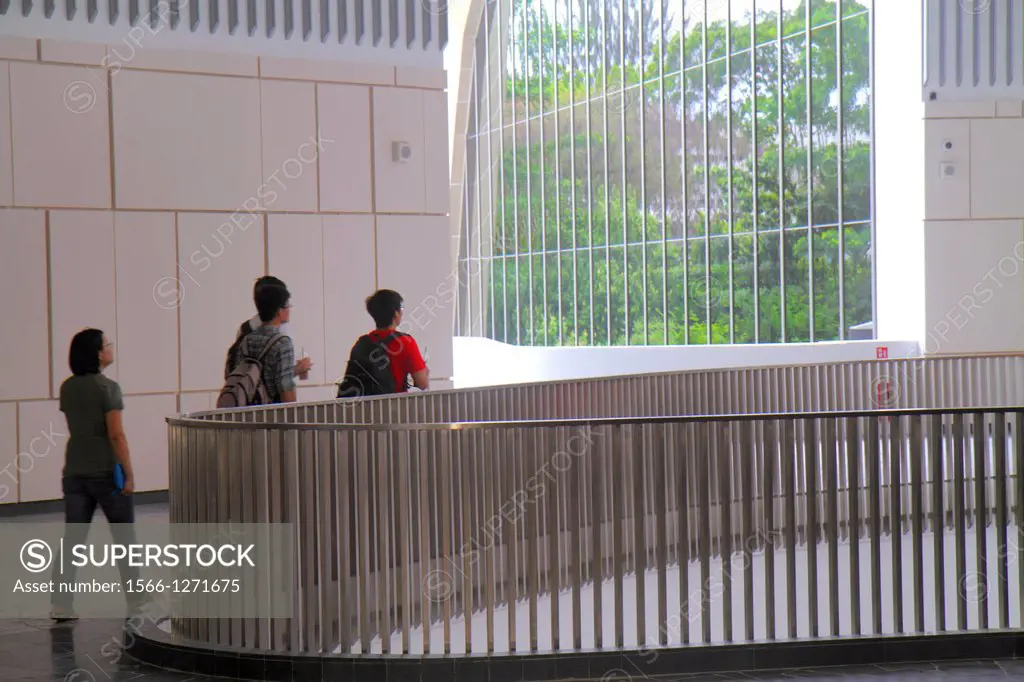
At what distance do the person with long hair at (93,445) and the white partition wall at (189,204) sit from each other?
5.42 meters

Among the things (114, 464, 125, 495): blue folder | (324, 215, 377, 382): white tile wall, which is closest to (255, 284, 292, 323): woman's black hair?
(114, 464, 125, 495): blue folder

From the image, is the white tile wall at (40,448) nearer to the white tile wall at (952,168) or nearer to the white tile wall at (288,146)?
the white tile wall at (288,146)

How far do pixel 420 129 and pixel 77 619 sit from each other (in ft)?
30.0

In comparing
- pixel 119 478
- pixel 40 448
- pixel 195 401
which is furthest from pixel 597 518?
pixel 195 401

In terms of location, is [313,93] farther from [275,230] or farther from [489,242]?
[489,242]

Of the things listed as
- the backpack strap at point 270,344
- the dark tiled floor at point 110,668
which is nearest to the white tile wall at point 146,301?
the backpack strap at point 270,344

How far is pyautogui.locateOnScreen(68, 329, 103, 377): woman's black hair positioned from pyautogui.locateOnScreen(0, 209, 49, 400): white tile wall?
5.49 meters

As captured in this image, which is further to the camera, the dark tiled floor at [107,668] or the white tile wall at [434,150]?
the white tile wall at [434,150]

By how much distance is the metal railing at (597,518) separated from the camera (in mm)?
6523


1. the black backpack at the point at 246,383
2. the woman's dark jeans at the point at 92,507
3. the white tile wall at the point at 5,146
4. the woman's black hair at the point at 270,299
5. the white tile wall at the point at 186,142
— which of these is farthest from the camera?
the white tile wall at the point at 186,142

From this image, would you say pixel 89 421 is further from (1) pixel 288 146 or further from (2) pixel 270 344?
(1) pixel 288 146

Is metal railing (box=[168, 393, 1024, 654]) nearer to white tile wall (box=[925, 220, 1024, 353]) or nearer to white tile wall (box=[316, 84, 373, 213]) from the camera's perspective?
white tile wall (box=[316, 84, 373, 213])

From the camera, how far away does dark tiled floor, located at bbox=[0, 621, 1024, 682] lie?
6.36 m

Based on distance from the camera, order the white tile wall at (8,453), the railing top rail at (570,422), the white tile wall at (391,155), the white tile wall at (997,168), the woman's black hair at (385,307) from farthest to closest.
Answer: the white tile wall at (997,168)
the white tile wall at (391,155)
the white tile wall at (8,453)
the woman's black hair at (385,307)
the railing top rail at (570,422)
